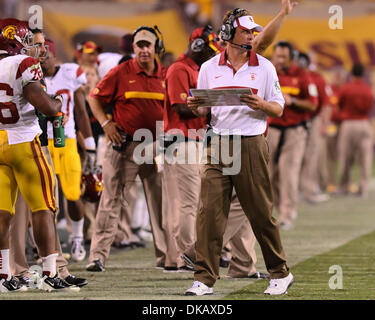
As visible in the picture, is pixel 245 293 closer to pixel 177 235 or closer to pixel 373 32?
pixel 177 235

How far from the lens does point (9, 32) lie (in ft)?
21.7

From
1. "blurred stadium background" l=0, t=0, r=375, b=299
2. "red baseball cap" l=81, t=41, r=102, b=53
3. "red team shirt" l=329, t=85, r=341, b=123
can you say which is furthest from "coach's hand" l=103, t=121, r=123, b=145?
"blurred stadium background" l=0, t=0, r=375, b=299

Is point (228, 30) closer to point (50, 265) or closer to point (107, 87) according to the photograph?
point (107, 87)

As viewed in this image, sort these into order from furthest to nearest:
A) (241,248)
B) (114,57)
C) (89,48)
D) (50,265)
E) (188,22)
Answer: (188,22), (89,48), (114,57), (241,248), (50,265)

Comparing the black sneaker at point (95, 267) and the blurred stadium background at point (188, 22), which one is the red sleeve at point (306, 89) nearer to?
the black sneaker at point (95, 267)

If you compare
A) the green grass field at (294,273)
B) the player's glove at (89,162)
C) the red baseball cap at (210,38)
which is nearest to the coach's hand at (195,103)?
the green grass field at (294,273)

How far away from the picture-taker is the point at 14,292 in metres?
6.78

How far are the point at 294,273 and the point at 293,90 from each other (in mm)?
4113

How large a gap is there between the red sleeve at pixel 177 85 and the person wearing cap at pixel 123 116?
0.41 m

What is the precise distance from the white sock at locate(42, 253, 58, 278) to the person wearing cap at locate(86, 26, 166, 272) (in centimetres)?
133

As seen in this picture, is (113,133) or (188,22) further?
(188,22)

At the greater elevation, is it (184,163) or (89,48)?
(89,48)

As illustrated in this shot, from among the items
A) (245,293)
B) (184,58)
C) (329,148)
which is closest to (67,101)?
(184,58)

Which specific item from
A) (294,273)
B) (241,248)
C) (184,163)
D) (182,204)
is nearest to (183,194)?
(182,204)
